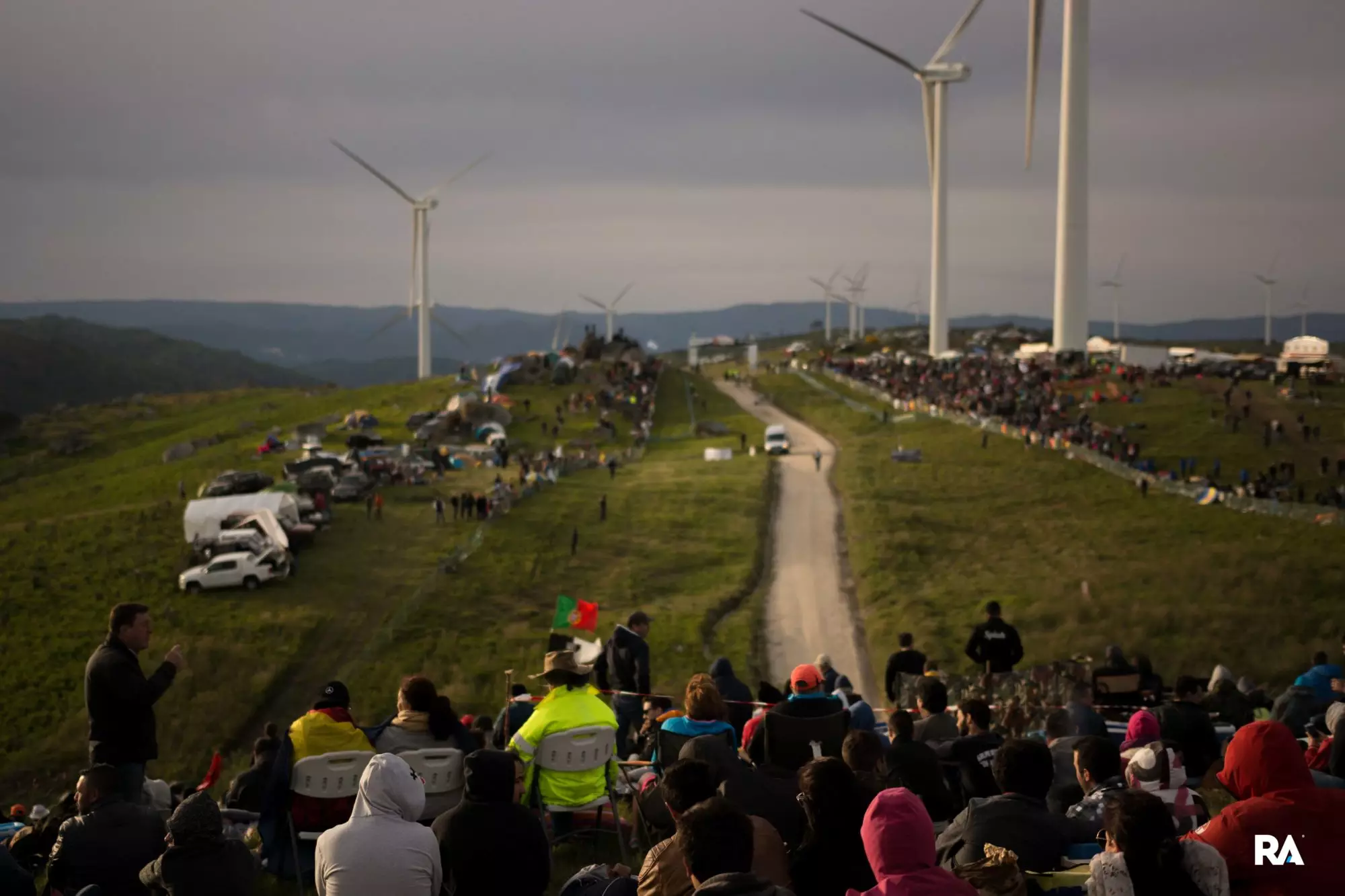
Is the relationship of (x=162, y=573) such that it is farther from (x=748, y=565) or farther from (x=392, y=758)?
(x=392, y=758)

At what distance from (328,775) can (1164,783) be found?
25.2ft

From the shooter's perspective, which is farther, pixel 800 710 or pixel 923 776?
pixel 800 710

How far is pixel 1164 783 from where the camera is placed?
10305 millimetres

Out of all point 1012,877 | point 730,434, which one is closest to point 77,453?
point 730,434

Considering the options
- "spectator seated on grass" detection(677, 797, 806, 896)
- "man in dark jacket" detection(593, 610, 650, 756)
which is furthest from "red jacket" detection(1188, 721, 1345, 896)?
"man in dark jacket" detection(593, 610, 650, 756)

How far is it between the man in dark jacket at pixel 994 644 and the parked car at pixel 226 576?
1243 inches

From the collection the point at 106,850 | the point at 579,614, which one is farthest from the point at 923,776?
the point at 579,614

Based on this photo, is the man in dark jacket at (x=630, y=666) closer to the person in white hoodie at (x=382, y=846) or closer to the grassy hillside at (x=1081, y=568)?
the person in white hoodie at (x=382, y=846)

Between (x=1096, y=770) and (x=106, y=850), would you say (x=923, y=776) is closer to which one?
(x=1096, y=770)

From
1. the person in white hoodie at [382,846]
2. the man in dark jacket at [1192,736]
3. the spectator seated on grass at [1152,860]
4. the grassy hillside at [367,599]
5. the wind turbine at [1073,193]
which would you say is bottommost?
the grassy hillside at [367,599]

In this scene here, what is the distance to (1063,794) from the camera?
11.4 metres

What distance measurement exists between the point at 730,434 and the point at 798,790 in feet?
257

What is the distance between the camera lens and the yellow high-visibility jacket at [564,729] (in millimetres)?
12234

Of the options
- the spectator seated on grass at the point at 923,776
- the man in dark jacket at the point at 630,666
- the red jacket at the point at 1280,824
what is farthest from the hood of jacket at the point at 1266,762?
the man in dark jacket at the point at 630,666
